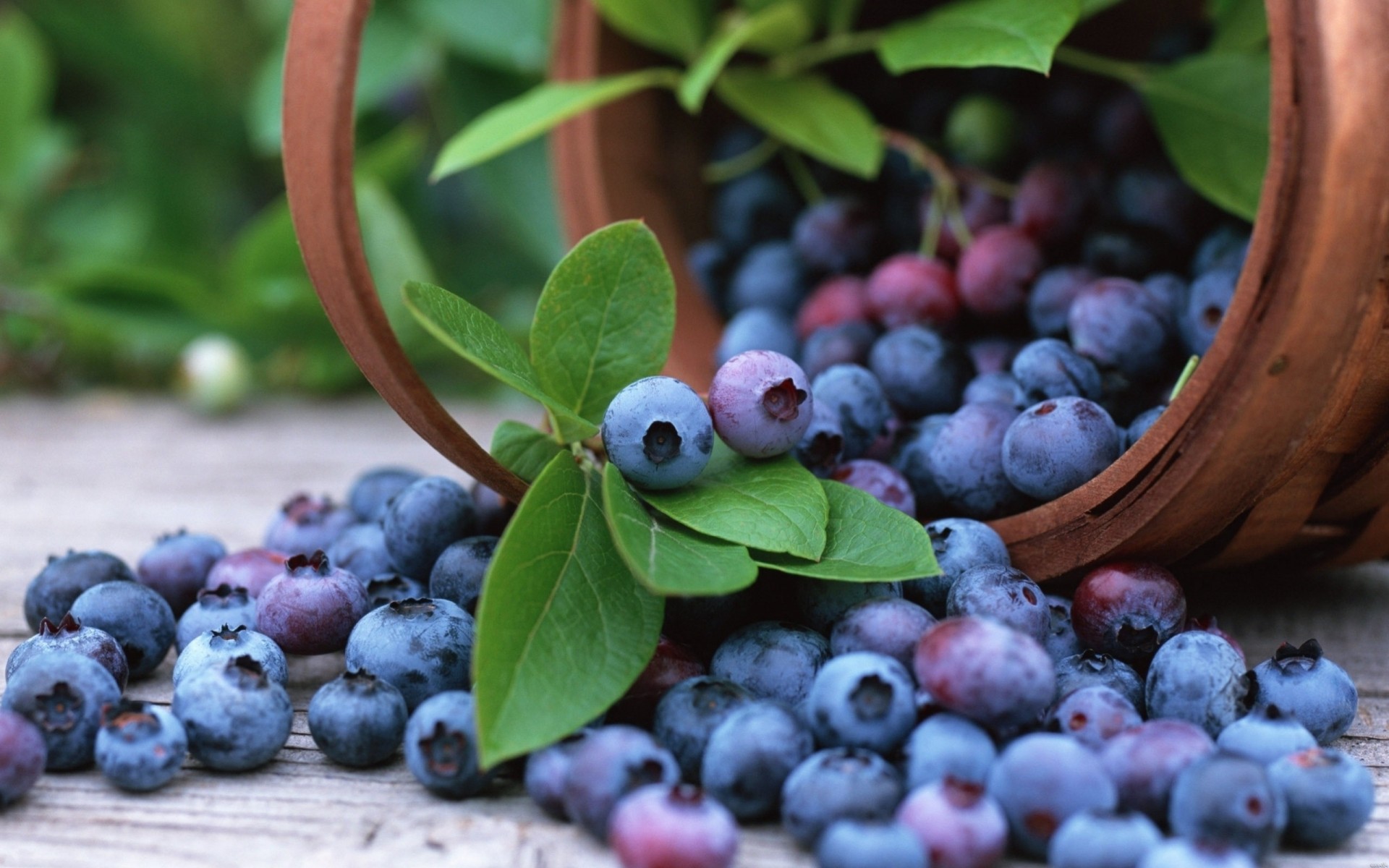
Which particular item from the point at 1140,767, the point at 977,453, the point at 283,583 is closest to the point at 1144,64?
the point at 977,453

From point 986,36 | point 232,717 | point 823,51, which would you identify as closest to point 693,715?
point 232,717

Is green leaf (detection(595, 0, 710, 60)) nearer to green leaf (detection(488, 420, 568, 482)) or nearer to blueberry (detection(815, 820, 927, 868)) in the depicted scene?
green leaf (detection(488, 420, 568, 482))

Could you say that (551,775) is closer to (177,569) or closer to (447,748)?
(447,748)

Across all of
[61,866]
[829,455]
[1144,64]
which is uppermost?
[1144,64]

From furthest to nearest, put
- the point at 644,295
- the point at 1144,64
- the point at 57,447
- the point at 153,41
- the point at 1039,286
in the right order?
the point at 153,41, the point at 57,447, the point at 1144,64, the point at 1039,286, the point at 644,295

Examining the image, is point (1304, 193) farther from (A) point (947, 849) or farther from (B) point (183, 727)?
(B) point (183, 727)

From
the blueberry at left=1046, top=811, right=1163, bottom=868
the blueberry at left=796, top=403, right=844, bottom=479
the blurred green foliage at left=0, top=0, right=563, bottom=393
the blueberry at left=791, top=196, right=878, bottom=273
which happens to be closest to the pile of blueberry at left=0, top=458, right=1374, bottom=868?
the blueberry at left=1046, top=811, right=1163, bottom=868
